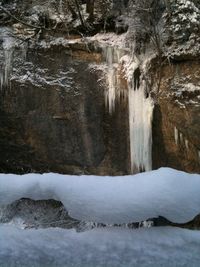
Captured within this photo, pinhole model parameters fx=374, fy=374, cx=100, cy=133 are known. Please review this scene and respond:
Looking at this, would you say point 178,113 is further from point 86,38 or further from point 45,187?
point 45,187

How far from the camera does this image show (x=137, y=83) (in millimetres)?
4113

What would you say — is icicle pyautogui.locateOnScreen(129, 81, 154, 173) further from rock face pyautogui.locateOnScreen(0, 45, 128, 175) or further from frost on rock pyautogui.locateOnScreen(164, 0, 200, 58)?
frost on rock pyautogui.locateOnScreen(164, 0, 200, 58)

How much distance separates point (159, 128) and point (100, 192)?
1.93 m

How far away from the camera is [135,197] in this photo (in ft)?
7.41

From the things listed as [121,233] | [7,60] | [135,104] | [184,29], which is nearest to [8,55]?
[7,60]

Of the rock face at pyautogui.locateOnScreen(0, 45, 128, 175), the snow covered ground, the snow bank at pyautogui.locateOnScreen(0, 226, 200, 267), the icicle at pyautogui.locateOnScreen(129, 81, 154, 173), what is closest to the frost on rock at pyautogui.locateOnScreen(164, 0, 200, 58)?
the icicle at pyautogui.locateOnScreen(129, 81, 154, 173)

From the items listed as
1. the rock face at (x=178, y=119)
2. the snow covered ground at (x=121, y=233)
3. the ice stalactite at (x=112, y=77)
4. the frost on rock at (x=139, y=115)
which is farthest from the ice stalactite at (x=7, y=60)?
the snow covered ground at (x=121, y=233)

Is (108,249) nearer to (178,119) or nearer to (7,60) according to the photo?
(178,119)

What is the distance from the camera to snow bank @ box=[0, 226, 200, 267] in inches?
89.4

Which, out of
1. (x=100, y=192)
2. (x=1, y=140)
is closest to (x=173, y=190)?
(x=100, y=192)

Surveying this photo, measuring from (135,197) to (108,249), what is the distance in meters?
0.38

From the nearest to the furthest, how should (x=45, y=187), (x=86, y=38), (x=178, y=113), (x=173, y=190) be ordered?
(x=173, y=190) → (x=45, y=187) → (x=178, y=113) → (x=86, y=38)

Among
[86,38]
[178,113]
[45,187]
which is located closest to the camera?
[45,187]

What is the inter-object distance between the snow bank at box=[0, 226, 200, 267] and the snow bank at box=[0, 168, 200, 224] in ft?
0.42
